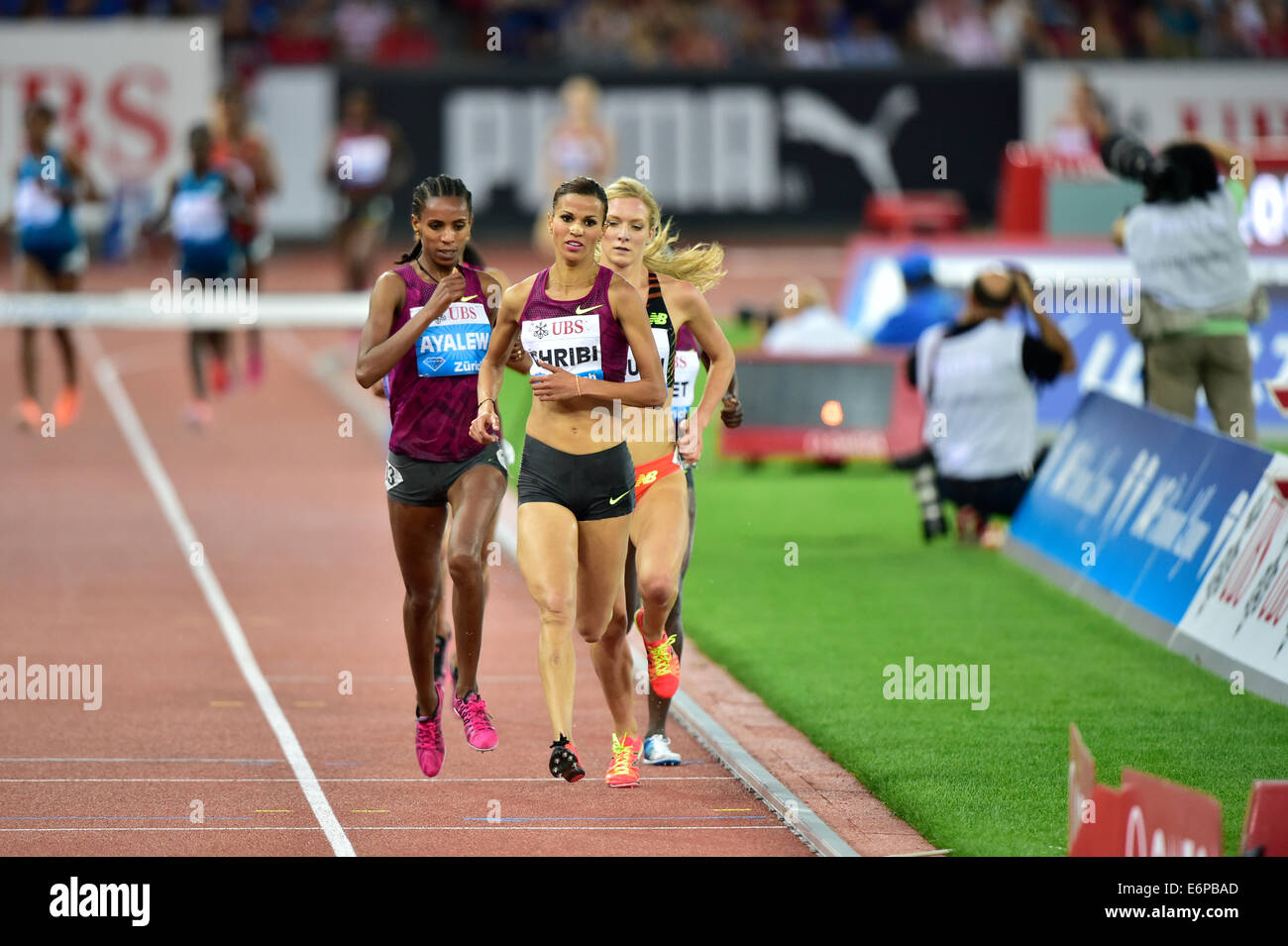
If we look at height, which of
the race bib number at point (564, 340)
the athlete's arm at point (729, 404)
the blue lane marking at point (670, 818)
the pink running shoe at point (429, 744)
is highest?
the race bib number at point (564, 340)

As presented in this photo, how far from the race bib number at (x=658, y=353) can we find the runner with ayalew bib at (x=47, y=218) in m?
11.1

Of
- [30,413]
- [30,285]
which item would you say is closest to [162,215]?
[30,285]

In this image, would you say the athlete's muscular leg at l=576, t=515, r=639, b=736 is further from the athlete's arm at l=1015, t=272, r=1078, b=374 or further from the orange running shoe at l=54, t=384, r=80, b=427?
the orange running shoe at l=54, t=384, r=80, b=427

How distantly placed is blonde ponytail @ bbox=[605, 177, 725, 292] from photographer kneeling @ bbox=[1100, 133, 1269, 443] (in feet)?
15.1

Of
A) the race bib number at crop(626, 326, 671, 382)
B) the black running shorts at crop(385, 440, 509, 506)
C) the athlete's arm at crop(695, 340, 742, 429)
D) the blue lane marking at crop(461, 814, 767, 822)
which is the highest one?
the race bib number at crop(626, 326, 671, 382)

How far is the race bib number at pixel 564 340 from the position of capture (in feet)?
27.0

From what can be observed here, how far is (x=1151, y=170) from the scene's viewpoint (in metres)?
13.1

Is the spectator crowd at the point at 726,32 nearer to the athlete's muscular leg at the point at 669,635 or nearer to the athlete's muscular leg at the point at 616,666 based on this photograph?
the athlete's muscular leg at the point at 669,635

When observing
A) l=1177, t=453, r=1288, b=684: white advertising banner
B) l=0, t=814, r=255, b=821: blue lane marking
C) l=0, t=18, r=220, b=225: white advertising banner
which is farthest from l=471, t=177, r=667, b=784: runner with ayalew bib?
l=0, t=18, r=220, b=225: white advertising banner

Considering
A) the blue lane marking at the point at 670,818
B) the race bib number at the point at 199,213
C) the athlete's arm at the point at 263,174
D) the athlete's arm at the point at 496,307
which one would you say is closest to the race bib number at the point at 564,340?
the athlete's arm at the point at 496,307

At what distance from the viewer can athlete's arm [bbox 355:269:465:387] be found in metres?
8.27
